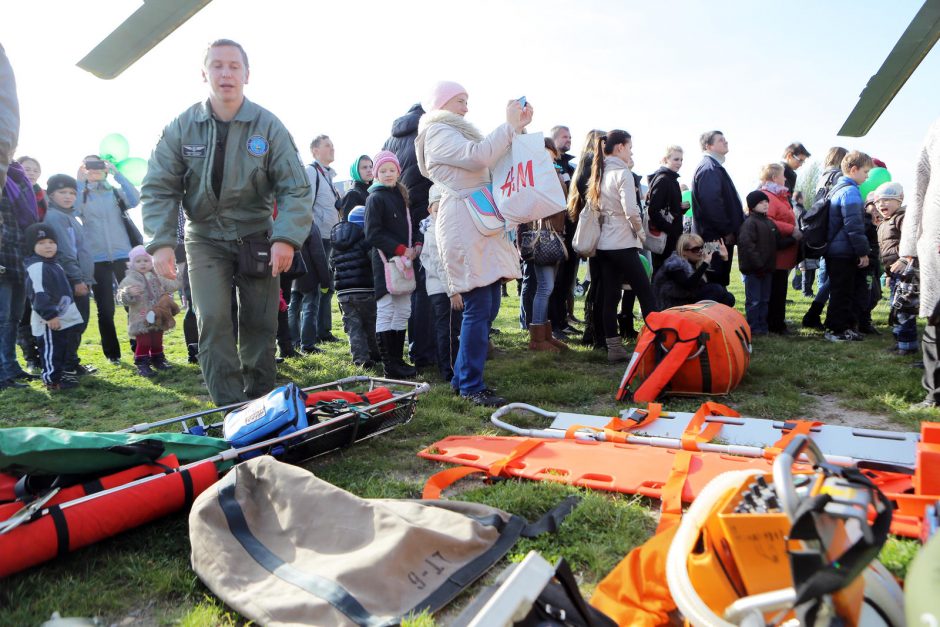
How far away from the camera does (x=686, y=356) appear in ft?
15.0

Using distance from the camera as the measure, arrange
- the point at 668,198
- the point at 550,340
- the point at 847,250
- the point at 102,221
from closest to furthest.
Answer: the point at 550,340 → the point at 847,250 → the point at 668,198 → the point at 102,221

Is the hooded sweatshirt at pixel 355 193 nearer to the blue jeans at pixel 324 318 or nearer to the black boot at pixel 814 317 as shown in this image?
the blue jeans at pixel 324 318

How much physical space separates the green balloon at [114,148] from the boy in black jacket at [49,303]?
5832 mm

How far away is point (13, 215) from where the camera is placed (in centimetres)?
628

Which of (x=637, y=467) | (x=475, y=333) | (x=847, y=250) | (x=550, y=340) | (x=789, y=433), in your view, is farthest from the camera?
(x=847, y=250)

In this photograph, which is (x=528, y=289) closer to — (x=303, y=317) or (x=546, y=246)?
(x=546, y=246)

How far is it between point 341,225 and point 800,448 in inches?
203

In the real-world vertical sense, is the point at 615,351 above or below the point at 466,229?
below

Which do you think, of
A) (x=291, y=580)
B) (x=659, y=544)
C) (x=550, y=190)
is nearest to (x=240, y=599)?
(x=291, y=580)

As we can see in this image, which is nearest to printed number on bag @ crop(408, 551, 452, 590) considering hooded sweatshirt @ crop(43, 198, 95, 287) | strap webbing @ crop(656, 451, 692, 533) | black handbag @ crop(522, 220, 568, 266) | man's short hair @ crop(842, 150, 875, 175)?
strap webbing @ crop(656, 451, 692, 533)

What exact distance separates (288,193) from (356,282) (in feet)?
6.50

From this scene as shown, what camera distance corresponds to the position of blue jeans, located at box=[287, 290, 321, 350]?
24.0 ft

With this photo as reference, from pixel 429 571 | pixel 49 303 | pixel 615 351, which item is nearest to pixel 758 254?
pixel 615 351

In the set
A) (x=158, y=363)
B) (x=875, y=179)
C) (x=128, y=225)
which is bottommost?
(x=158, y=363)
